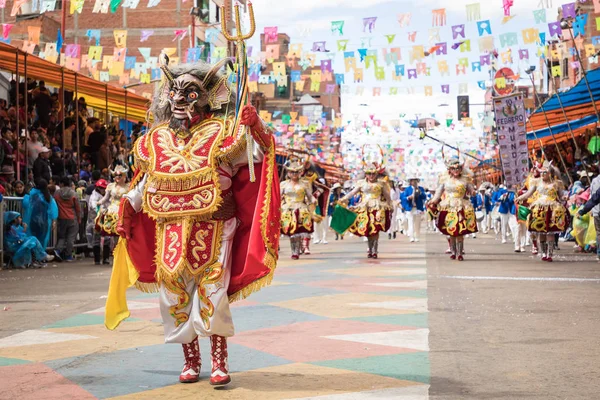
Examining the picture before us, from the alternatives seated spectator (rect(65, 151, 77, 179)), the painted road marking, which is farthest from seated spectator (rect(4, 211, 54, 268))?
the painted road marking

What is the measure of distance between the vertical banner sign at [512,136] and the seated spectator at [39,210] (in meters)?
10.0

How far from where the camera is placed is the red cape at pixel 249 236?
6.47 m

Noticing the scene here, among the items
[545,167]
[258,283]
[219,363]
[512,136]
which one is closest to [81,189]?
[512,136]

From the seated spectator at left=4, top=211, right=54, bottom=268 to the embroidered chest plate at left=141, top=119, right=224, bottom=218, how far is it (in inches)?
461

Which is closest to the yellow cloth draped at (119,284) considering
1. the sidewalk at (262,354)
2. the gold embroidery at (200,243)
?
the sidewalk at (262,354)

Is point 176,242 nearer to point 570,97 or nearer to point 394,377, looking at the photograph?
point 394,377

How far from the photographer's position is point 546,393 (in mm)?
5852

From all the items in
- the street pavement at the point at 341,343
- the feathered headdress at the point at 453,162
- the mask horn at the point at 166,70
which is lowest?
the street pavement at the point at 341,343

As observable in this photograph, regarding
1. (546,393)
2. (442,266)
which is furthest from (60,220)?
(546,393)

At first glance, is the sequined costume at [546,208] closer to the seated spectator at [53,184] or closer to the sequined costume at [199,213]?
the seated spectator at [53,184]

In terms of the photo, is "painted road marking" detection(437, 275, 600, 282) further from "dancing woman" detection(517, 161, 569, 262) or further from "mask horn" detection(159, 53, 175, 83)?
"mask horn" detection(159, 53, 175, 83)

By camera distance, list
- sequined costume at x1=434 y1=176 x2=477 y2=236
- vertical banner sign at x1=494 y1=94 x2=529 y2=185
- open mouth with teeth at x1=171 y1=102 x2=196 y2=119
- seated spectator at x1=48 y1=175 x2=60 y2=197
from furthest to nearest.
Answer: vertical banner sign at x1=494 y1=94 x2=529 y2=185 < seated spectator at x1=48 y1=175 x2=60 y2=197 < sequined costume at x1=434 y1=176 x2=477 y2=236 < open mouth with teeth at x1=171 y1=102 x2=196 y2=119

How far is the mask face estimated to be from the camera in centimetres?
657

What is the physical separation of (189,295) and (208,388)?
2.20 ft
